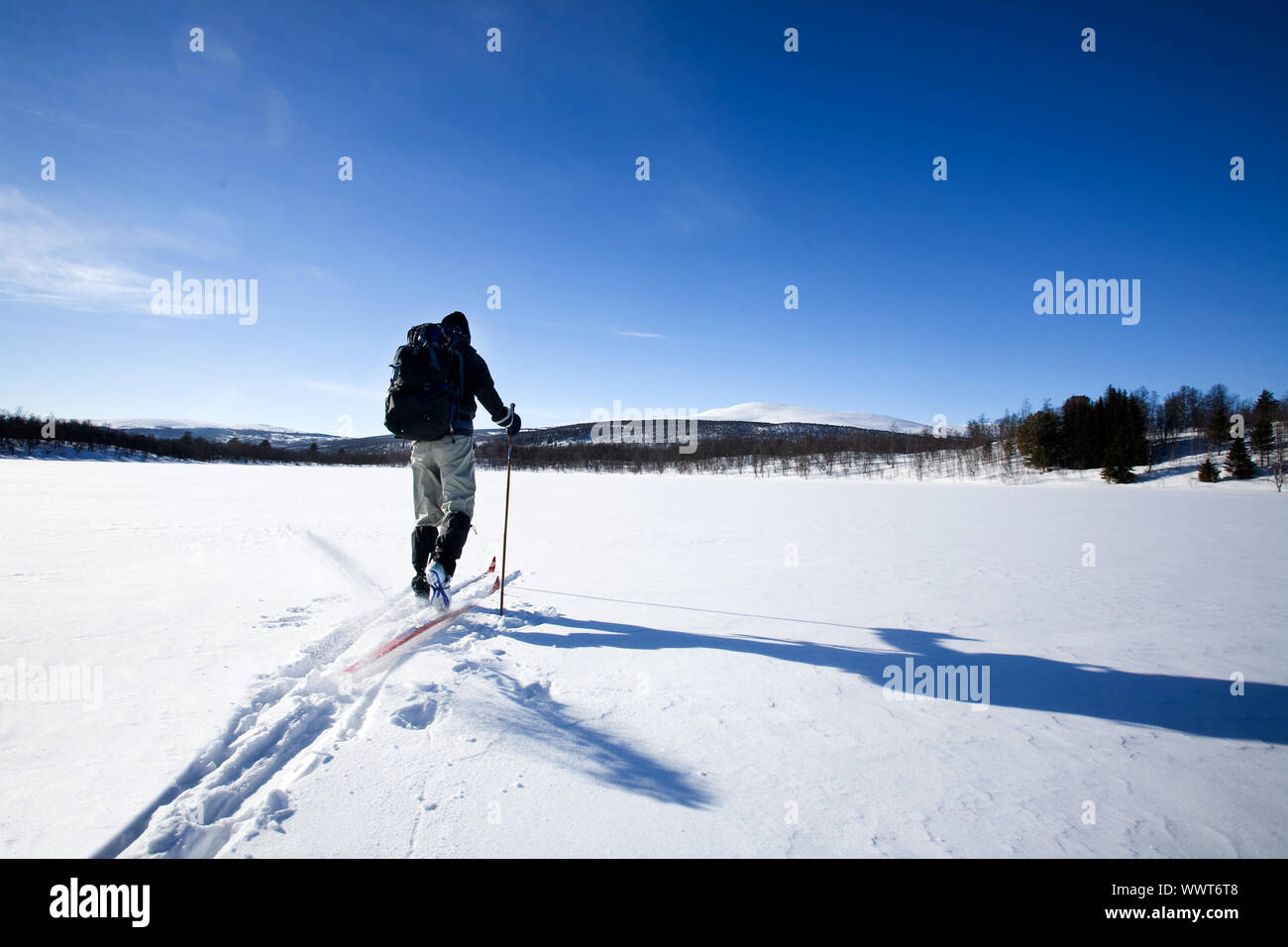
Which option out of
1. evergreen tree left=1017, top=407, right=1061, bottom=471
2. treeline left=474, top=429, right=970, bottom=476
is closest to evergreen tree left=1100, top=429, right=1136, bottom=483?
evergreen tree left=1017, top=407, right=1061, bottom=471

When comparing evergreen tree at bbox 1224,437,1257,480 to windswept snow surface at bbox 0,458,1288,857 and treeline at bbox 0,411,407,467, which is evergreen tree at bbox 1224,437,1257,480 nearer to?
windswept snow surface at bbox 0,458,1288,857

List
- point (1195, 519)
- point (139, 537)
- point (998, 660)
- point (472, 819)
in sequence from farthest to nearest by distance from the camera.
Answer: point (1195, 519)
point (139, 537)
point (998, 660)
point (472, 819)

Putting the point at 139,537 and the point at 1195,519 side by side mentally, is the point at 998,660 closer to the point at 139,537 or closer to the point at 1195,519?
the point at 139,537

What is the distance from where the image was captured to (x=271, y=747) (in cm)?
196

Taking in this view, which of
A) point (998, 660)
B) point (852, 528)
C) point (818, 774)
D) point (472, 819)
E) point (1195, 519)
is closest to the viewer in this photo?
point (472, 819)

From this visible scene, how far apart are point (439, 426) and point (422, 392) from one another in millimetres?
268

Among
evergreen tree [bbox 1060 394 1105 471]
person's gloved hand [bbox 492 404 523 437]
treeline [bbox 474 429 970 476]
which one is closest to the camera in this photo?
person's gloved hand [bbox 492 404 523 437]

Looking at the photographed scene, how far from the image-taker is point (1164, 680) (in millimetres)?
2820

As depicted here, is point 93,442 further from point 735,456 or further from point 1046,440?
point 1046,440

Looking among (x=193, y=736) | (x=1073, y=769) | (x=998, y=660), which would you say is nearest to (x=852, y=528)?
(x=998, y=660)

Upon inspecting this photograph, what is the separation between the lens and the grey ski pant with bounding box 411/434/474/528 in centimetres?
402

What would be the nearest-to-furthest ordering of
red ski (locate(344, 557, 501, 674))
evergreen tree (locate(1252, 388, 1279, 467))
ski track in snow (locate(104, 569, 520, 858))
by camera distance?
ski track in snow (locate(104, 569, 520, 858)) < red ski (locate(344, 557, 501, 674)) < evergreen tree (locate(1252, 388, 1279, 467))
